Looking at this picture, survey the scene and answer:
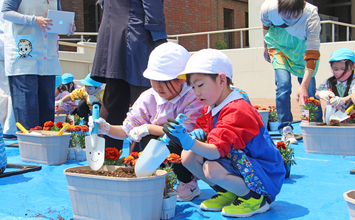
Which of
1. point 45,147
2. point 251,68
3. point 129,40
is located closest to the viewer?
point 129,40

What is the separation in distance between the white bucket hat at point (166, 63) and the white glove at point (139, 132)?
32 centimetres

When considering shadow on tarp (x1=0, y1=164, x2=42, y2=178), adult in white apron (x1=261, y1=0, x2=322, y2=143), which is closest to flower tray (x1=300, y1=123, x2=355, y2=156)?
adult in white apron (x1=261, y1=0, x2=322, y2=143)

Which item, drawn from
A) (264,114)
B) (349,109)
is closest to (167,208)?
(349,109)

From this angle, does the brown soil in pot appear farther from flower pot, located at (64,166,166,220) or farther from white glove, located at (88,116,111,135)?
white glove, located at (88,116,111,135)

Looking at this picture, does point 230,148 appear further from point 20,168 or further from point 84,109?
point 84,109

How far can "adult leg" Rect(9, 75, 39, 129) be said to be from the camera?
140 inches

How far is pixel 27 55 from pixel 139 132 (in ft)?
6.49

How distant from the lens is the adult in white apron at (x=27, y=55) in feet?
11.6

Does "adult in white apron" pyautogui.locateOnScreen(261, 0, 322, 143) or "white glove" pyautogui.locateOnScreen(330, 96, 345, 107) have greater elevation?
"adult in white apron" pyautogui.locateOnScreen(261, 0, 322, 143)

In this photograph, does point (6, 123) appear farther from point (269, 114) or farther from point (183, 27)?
point (183, 27)

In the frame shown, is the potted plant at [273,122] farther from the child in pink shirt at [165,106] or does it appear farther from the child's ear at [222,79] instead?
the child's ear at [222,79]

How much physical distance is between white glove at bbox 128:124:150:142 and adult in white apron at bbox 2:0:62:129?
69.9 inches

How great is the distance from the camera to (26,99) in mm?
3549

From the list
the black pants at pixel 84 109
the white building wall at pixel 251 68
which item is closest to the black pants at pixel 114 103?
the black pants at pixel 84 109
